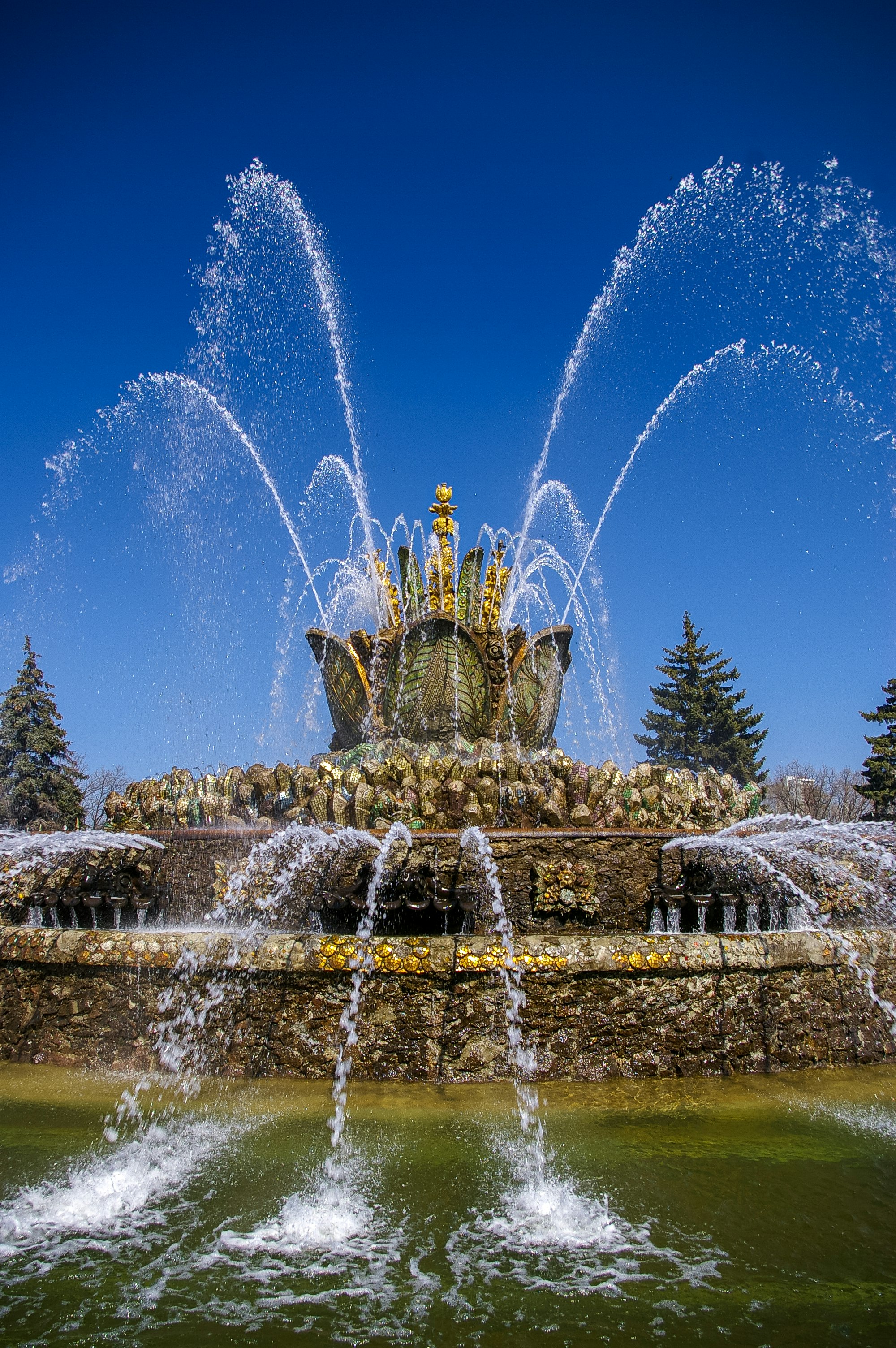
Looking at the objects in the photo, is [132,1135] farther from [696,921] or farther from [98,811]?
[98,811]

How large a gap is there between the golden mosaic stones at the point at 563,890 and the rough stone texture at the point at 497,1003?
5.56 ft

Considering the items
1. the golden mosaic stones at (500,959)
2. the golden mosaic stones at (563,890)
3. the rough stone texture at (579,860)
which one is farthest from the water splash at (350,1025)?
the golden mosaic stones at (563,890)

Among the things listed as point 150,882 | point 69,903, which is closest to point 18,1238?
point 69,903

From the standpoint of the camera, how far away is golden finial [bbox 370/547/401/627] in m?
13.3

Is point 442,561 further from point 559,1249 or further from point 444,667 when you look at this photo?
point 559,1249

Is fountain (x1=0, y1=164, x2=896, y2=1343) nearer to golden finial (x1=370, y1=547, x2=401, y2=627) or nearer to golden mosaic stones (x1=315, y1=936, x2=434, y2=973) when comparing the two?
golden mosaic stones (x1=315, y1=936, x2=434, y2=973)

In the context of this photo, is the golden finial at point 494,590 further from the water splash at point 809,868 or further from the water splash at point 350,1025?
A: the water splash at point 350,1025

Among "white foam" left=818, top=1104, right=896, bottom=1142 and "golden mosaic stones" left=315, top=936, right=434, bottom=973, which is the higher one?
"golden mosaic stones" left=315, top=936, right=434, bottom=973

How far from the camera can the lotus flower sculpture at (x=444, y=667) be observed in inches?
452

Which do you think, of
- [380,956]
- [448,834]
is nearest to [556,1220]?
[380,956]

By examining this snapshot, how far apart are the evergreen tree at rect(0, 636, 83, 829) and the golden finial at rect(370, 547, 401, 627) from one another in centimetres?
2622

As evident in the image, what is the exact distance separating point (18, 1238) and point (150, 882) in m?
4.01

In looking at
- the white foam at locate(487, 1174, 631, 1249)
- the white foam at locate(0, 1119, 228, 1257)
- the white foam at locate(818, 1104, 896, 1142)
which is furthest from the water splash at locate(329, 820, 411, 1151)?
the white foam at locate(818, 1104, 896, 1142)

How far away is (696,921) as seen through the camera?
589cm
